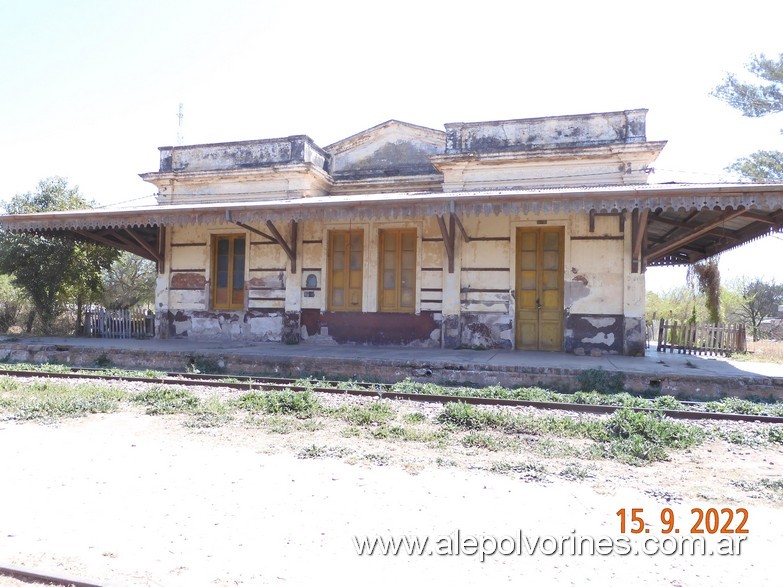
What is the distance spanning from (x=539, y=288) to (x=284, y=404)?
263 inches

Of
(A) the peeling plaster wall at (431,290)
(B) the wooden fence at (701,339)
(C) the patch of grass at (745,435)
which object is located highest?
(A) the peeling plaster wall at (431,290)

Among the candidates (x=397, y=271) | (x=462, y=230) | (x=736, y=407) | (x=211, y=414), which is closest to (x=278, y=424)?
(x=211, y=414)

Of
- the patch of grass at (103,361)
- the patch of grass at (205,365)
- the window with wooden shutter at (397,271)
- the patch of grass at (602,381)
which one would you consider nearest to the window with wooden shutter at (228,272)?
the patch of grass at (103,361)

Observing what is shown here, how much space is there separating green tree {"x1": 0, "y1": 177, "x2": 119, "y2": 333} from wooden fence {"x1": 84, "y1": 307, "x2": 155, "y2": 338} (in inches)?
41.2

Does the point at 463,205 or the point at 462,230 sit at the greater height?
the point at 463,205

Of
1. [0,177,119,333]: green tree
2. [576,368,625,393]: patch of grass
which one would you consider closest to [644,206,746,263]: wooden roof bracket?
[576,368,625,393]: patch of grass

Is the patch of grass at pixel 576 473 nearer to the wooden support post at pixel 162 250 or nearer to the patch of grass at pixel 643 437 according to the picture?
the patch of grass at pixel 643 437

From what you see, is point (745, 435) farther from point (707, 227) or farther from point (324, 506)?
point (707, 227)

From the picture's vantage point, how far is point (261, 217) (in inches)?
426

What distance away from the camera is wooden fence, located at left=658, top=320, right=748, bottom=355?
12.7 m

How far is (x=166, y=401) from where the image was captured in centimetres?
691

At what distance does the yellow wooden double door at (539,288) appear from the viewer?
37.6 ft

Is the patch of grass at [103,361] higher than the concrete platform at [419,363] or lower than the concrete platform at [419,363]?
lower

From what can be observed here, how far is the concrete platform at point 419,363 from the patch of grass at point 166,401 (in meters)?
2.89
